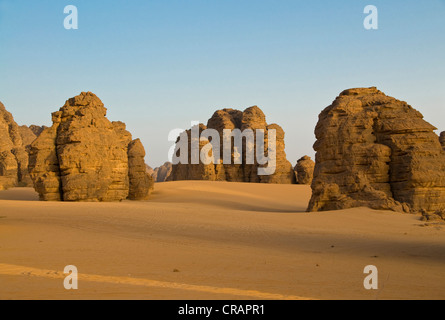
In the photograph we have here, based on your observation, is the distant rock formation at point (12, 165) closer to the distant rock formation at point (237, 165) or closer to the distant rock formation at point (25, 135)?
the distant rock formation at point (25, 135)

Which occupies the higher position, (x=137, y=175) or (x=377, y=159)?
(x=377, y=159)

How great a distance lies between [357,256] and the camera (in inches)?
276

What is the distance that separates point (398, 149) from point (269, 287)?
1072 cm

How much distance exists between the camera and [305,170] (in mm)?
36781

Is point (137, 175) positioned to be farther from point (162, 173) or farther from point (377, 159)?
point (162, 173)

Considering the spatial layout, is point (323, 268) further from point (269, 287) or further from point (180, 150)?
point (180, 150)

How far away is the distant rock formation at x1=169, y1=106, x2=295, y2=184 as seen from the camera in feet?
120

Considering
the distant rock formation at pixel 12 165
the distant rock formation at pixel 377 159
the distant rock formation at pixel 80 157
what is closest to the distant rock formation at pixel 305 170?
the distant rock formation at pixel 80 157

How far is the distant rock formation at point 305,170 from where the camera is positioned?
121 feet

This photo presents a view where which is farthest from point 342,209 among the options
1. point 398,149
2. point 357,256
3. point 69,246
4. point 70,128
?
point 70,128

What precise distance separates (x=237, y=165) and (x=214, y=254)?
102ft

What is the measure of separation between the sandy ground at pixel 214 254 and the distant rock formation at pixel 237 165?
23395 millimetres

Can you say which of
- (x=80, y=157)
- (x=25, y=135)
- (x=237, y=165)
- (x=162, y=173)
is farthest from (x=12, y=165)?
(x=162, y=173)

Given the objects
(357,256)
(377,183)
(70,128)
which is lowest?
(357,256)
